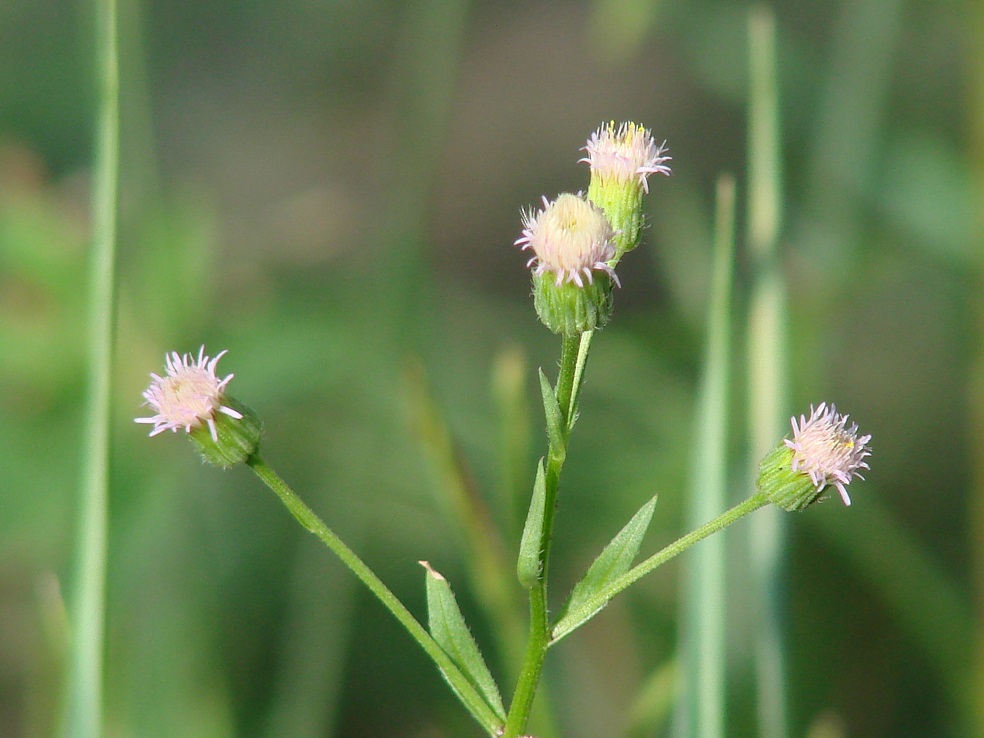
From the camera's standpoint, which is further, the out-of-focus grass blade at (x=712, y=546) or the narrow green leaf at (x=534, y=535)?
the out-of-focus grass blade at (x=712, y=546)

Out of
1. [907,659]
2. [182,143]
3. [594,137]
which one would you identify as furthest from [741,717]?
[182,143]

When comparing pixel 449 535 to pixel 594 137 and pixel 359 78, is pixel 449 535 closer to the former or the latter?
pixel 594 137

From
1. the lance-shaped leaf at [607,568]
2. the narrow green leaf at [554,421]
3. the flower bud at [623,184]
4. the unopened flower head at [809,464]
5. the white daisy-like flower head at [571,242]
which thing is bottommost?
the lance-shaped leaf at [607,568]

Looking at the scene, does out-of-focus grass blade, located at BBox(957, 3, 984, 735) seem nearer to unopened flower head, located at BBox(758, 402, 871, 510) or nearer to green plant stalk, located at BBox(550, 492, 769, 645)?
unopened flower head, located at BBox(758, 402, 871, 510)

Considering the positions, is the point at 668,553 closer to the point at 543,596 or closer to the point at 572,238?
the point at 543,596

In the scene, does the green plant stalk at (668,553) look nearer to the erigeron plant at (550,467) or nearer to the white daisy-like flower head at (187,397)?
the erigeron plant at (550,467)

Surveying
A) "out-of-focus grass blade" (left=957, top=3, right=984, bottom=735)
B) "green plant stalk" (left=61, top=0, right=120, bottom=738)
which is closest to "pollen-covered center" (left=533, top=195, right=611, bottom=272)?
"green plant stalk" (left=61, top=0, right=120, bottom=738)

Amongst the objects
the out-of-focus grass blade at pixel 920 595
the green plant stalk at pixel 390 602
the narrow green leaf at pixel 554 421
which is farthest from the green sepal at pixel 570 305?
the out-of-focus grass blade at pixel 920 595
